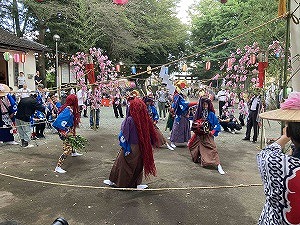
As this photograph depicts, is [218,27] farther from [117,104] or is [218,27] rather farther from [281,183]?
[281,183]

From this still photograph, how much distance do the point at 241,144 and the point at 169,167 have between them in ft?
12.7

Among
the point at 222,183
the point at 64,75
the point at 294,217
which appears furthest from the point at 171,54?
the point at 294,217

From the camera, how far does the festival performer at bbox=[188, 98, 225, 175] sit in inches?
262

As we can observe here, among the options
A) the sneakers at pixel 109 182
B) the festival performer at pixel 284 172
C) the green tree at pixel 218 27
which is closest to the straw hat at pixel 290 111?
the festival performer at pixel 284 172

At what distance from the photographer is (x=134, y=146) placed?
5035mm

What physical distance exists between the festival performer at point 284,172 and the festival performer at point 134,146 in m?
3.13

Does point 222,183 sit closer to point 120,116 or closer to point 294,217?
point 294,217

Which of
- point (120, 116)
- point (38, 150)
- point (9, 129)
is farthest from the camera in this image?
point (120, 116)

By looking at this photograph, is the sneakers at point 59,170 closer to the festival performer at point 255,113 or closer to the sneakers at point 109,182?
the sneakers at point 109,182

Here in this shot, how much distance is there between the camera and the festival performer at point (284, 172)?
1717 millimetres

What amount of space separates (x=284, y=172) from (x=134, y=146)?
3471 mm

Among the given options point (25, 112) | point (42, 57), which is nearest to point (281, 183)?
point (25, 112)

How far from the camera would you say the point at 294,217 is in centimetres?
176

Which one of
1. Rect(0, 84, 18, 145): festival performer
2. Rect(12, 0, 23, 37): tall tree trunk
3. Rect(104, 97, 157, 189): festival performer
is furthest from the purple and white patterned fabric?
Rect(12, 0, 23, 37): tall tree trunk
